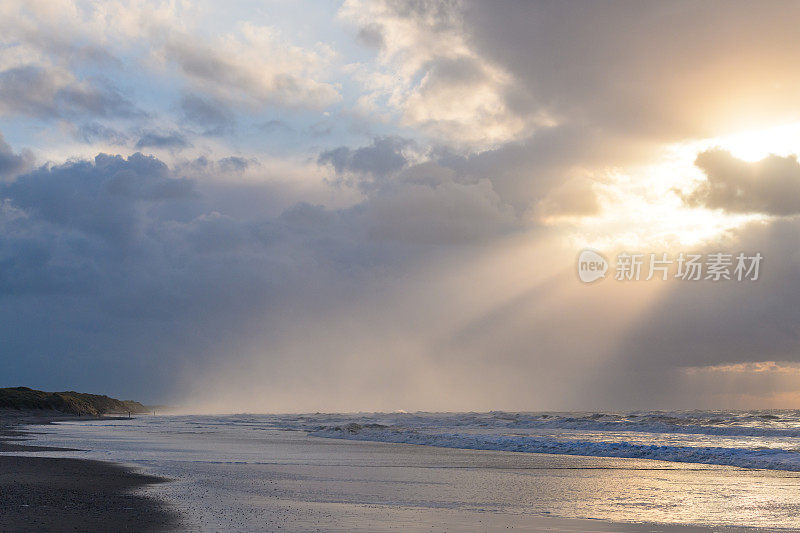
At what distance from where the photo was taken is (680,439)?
135 ft

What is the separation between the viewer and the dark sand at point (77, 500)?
1220 centimetres

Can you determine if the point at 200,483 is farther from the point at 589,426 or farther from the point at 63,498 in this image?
the point at 589,426

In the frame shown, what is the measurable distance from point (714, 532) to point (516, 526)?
382cm

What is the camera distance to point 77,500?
15312 millimetres

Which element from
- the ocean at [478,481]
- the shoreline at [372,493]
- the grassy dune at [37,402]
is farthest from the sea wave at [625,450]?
the grassy dune at [37,402]

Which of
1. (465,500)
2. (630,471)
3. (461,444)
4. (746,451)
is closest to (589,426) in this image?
(461,444)

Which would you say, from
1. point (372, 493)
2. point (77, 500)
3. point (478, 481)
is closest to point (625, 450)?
point (478, 481)

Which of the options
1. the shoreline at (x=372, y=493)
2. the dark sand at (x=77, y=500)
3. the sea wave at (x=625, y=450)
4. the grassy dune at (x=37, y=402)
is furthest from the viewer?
the grassy dune at (x=37, y=402)

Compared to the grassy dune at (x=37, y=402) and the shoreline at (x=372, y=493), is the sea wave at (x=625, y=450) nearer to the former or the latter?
the shoreline at (x=372, y=493)

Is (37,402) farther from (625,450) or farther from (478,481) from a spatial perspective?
(478,481)

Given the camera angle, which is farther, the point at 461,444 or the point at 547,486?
the point at 461,444

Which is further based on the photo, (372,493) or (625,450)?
(625,450)

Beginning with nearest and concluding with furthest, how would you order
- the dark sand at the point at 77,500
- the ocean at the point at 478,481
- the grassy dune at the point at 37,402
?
the dark sand at the point at 77,500 < the ocean at the point at 478,481 < the grassy dune at the point at 37,402

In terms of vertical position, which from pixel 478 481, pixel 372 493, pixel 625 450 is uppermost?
pixel 372 493
